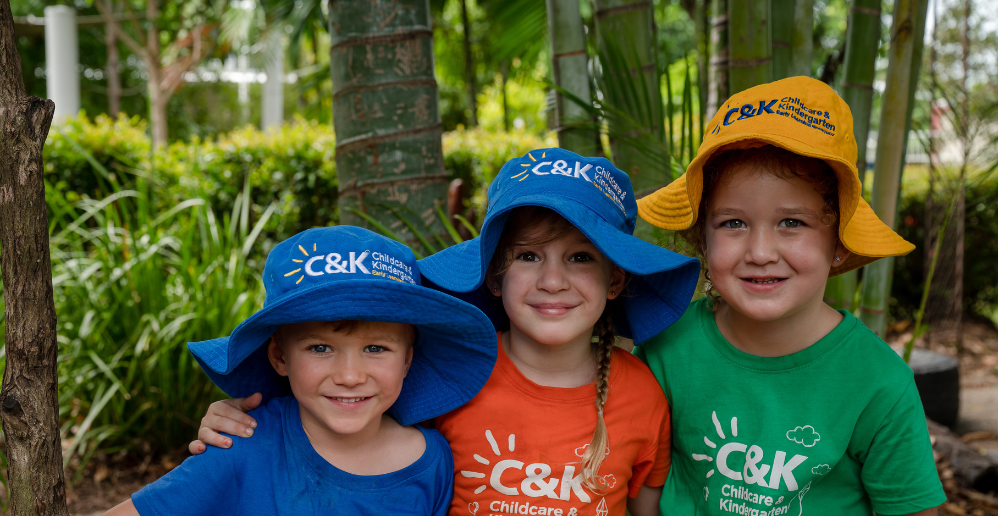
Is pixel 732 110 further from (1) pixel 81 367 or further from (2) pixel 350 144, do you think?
(1) pixel 81 367

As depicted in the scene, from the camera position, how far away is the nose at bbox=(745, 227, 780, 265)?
1.45 m

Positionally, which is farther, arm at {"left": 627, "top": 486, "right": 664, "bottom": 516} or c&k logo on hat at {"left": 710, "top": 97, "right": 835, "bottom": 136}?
arm at {"left": 627, "top": 486, "right": 664, "bottom": 516}

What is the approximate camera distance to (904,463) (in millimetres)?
1438

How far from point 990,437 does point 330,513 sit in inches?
179

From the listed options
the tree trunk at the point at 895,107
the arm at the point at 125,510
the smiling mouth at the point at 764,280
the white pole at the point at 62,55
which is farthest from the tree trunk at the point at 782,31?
the white pole at the point at 62,55

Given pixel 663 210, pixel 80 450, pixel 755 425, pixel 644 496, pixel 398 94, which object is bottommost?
pixel 80 450

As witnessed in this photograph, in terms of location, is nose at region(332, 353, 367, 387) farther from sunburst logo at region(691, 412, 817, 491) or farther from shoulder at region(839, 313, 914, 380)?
shoulder at region(839, 313, 914, 380)

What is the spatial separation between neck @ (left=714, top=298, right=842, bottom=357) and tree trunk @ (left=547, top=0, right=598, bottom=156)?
2.99ft

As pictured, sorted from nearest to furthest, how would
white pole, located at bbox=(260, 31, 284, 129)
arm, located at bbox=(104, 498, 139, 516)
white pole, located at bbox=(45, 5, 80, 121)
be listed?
arm, located at bbox=(104, 498, 139, 516) → white pole, located at bbox=(45, 5, 80, 121) → white pole, located at bbox=(260, 31, 284, 129)

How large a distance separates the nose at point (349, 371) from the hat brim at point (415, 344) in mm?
131

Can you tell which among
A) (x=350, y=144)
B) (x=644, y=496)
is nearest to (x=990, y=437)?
(x=644, y=496)

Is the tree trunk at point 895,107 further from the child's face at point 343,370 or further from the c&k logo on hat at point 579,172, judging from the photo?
the child's face at point 343,370

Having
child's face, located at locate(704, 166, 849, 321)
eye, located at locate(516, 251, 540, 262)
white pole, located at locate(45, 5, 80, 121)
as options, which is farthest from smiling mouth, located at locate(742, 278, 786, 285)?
white pole, located at locate(45, 5, 80, 121)

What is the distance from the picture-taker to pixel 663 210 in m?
1.71
